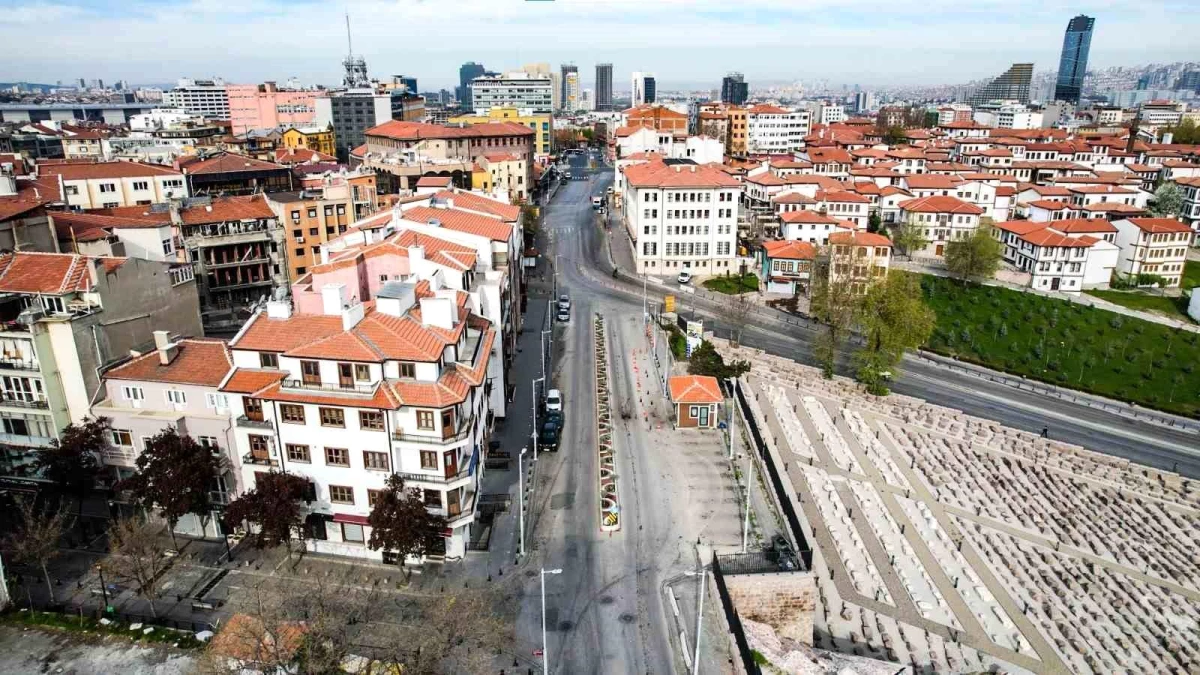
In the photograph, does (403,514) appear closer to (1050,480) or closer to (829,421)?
(829,421)

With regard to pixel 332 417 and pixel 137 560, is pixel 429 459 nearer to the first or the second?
pixel 332 417

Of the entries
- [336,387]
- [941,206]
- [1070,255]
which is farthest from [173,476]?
[941,206]

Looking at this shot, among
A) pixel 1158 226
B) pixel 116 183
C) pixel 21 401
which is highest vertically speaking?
pixel 116 183

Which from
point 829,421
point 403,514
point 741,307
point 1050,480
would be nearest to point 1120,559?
point 1050,480

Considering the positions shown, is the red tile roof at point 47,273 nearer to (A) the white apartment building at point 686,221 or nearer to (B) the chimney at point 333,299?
(B) the chimney at point 333,299

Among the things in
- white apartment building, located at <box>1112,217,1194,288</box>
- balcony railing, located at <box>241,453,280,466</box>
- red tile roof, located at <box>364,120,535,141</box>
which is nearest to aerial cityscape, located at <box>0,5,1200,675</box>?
balcony railing, located at <box>241,453,280,466</box>
